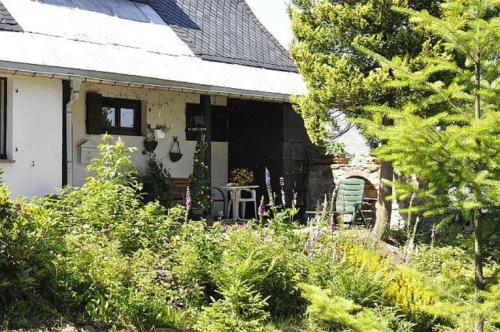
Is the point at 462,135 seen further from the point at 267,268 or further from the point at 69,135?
the point at 69,135

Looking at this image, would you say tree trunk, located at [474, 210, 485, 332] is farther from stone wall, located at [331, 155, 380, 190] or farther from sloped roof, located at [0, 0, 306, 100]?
stone wall, located at [331, 155, 380, 190]

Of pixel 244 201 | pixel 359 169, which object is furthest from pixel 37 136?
pixel 359 169

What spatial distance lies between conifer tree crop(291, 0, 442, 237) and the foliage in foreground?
2984mm

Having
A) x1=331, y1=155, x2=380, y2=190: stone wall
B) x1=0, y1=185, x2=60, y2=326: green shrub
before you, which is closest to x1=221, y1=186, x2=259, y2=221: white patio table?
x1=331, y1=155, x2=380, y2=190: stone wall

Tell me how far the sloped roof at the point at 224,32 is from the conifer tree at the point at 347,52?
133 inches

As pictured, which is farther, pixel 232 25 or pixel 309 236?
pixel 232 25

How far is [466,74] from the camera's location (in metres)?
5.91

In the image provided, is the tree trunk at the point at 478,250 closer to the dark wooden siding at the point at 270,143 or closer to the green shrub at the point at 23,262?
the green shrub at the point at 23,262

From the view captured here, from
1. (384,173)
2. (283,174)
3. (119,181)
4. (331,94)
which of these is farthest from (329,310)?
(283,174)

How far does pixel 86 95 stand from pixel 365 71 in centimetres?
487

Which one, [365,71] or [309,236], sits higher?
[365,71]

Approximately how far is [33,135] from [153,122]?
3012mm

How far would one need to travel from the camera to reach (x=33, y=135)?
10852 millimetres

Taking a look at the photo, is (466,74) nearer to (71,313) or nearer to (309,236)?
(309,236)
